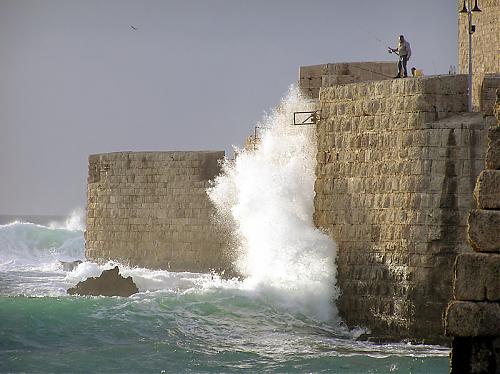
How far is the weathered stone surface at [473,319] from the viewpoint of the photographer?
1037 centimetres

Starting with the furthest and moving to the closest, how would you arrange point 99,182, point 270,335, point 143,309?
point 99,182, point 143,309, point 270,335

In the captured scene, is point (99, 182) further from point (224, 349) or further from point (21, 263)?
point (224, 349)

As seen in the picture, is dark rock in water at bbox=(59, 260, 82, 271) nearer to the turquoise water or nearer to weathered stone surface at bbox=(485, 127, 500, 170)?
the turquoise water

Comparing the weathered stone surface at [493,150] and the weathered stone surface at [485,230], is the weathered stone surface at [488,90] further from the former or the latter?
the weathered stone surface at [485,230]

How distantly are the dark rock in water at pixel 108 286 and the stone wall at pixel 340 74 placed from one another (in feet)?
16.5

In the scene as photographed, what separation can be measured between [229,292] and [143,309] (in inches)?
65.2

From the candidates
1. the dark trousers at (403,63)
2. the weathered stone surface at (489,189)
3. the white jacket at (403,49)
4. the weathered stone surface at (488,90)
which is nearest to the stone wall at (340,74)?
the dark trousers at (403,63)

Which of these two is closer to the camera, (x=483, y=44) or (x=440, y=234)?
(x=440, y=234)

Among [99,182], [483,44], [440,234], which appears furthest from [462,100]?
[99,182]

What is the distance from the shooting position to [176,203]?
3066 cm

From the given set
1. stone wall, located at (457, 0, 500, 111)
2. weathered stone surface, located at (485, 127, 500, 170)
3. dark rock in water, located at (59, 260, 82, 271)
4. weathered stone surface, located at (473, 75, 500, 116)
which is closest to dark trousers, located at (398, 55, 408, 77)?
weathered stone surface, located at (473, 75, 500, 116)

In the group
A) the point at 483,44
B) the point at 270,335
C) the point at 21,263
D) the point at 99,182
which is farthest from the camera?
the point at 21,263

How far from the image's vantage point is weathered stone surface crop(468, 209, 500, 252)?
34.0 feet

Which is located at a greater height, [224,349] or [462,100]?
[462,100]
